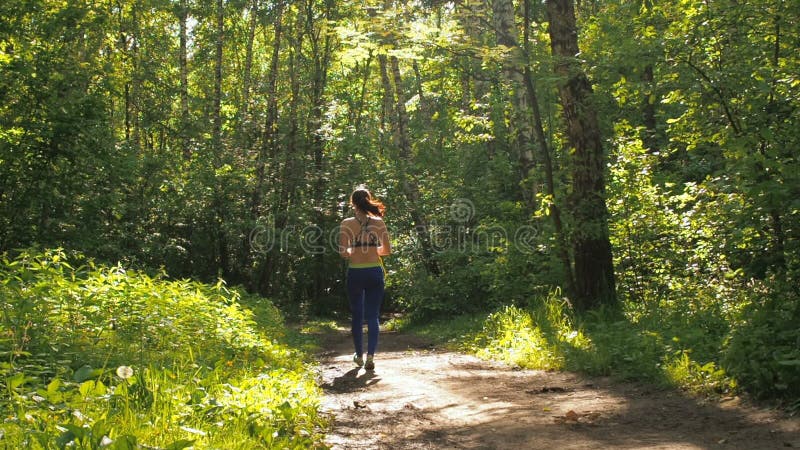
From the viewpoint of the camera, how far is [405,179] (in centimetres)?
2064

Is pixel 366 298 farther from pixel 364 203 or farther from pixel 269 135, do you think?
pixel 269 135

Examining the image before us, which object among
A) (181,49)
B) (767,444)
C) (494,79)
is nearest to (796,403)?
(767,444)

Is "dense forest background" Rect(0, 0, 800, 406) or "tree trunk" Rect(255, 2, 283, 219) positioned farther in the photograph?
"tree trunk" Rect(255, 2, 283, 219)

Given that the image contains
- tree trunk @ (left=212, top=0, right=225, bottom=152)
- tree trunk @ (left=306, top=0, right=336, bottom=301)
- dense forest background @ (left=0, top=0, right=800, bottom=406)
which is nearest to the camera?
dense forest background @ (left=0, top=0, right=800, bottom=406)

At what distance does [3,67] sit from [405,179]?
37.3ft

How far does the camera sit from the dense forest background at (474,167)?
701 centimetres

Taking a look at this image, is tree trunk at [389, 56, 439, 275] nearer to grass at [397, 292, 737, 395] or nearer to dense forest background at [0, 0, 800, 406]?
dense forest background at [0, 0, 800, 406]

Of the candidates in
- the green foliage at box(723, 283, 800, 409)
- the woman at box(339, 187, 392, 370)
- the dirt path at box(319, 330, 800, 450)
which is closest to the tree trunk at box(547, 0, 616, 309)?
the dirt path at box(319, 330, 800, 450)

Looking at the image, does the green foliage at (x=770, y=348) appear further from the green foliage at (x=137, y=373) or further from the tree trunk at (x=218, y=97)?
the tree trunk at (x=218, y=97)

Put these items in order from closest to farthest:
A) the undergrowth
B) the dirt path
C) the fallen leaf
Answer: the dirt path < the fallen leaf < the undergrowth

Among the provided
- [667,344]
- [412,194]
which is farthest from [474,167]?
[667,344]

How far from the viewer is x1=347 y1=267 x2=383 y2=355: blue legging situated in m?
8.02

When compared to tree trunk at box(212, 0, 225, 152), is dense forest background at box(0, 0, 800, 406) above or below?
below

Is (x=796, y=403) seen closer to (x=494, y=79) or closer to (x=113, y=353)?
(x=113, y=353)
